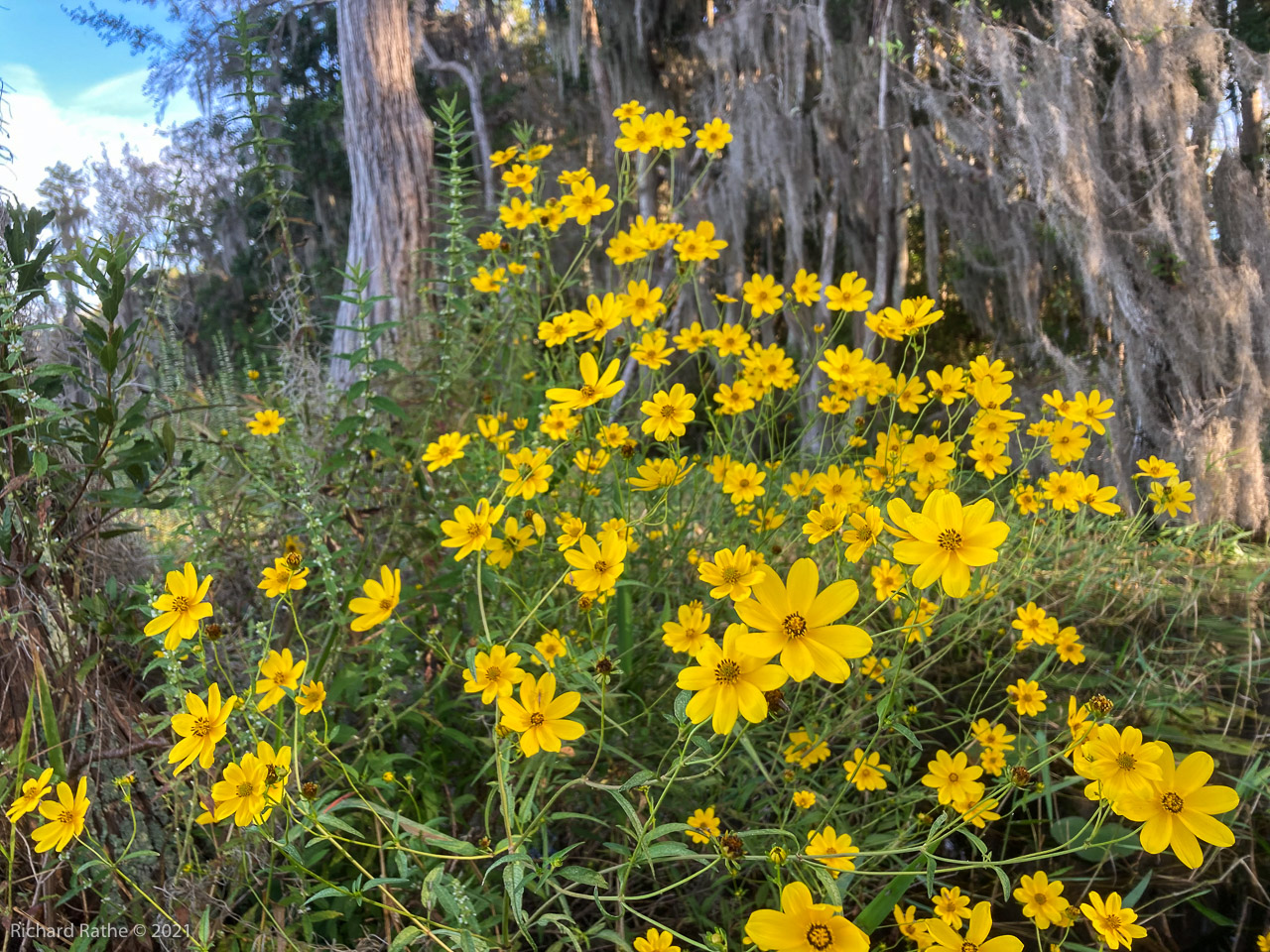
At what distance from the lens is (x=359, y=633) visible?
1380 millimetres

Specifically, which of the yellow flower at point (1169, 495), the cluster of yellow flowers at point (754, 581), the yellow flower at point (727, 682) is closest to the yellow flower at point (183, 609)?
the cluster of yellow flowers at point (754, 581)

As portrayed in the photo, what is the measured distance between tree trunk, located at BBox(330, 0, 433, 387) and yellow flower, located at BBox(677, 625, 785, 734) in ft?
12.6

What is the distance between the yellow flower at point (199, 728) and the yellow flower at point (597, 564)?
34cm

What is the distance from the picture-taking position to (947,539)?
2.12ft

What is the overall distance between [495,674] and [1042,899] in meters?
0.66

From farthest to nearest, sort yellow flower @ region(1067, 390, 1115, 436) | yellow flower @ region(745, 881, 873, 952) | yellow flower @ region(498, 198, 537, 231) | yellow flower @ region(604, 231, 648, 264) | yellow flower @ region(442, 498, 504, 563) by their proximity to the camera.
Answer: yellow flower @ region(498, 198, 537, 231), yellow flower @ region(604, 231, 648, 264), yellow flower @ region(1067, 390, 1115, 436), yellow flower @ region(442, 498, 504, 563), yellow flower @ region(745, 881, 873, 952)

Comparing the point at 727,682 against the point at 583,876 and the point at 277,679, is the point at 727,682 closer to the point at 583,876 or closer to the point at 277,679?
the point at 583,876

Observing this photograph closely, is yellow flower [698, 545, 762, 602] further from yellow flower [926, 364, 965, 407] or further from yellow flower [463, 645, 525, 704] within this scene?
yellow flower [926, 364, 965, 407]

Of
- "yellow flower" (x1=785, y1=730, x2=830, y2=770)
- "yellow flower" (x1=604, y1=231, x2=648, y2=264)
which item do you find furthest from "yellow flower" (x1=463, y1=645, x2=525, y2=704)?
"yellow flower" (x1=604, y1=231, x2=648, y2=264)

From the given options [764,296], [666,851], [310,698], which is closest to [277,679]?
[310,698]

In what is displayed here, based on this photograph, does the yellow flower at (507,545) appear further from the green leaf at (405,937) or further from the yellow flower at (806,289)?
the yellow flower at (806,289)

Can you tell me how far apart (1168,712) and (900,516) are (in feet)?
4.74

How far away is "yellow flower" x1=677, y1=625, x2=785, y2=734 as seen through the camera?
0.59m

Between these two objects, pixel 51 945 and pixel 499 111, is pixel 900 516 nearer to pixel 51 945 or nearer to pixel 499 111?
pixel 51 945
